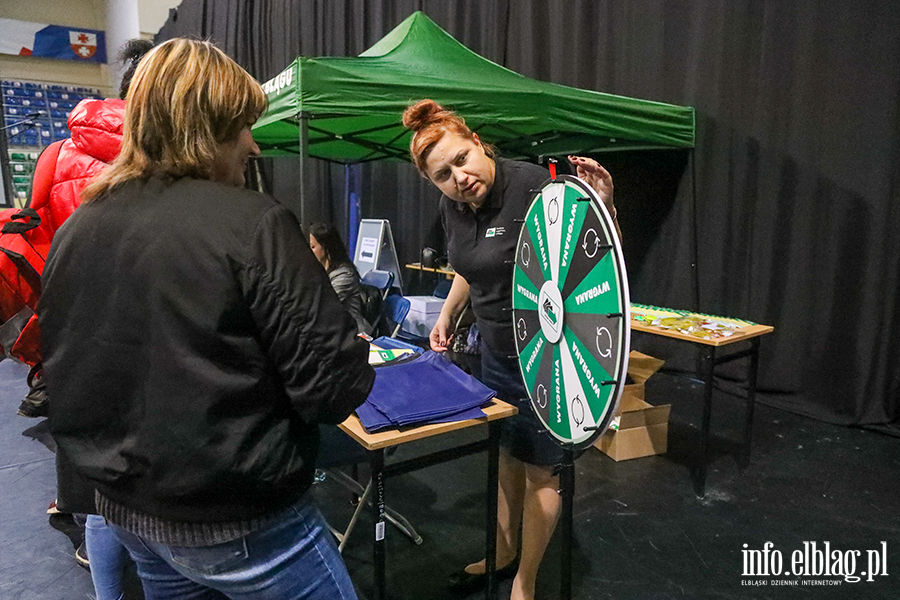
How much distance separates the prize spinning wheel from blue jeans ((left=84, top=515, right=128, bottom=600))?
0.95 meters

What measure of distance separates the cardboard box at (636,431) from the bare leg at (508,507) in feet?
3.20

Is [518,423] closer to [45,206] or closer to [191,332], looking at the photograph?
[191,332]

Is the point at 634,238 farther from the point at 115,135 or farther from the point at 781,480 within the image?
the point at 115,135

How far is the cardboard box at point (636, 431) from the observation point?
257cm

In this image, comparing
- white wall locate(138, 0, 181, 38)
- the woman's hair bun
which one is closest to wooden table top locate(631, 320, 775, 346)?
the woman's hair bun

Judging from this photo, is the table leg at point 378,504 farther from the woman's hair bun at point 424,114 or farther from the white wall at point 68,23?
the white wall at point 68,23

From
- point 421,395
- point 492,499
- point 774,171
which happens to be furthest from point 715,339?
point 774,171

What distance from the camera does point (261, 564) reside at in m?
0.75

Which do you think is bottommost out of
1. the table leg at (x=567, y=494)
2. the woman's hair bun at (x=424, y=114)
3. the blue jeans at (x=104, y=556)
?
the blue jeans at (x=104, y=556)

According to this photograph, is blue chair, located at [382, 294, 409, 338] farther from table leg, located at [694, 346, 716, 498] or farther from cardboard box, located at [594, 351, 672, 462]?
table leg, located at [694, 346, 716, 498]

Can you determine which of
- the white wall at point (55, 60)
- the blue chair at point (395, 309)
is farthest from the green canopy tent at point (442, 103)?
the white wall at point (55, 60)

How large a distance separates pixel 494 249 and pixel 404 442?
0.48m

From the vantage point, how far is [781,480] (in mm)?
2404

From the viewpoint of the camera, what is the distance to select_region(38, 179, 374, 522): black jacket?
65 cm
